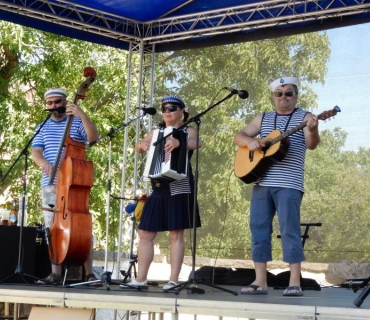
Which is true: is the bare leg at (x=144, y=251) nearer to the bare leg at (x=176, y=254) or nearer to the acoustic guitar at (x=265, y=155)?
the bare leg at (x=176, y=254)

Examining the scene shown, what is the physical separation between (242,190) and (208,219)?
546 millimetres

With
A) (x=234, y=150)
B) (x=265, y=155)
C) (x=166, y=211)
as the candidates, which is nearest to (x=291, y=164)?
(x=265, y=155)

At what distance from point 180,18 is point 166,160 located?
3.04 meters

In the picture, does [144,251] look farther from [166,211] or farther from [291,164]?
[291,164]

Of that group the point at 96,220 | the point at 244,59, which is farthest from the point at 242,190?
the point at 96,220

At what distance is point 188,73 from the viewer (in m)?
9.55

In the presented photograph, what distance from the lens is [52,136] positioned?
6.88 metres

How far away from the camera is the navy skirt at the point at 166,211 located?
→ 20.0ft

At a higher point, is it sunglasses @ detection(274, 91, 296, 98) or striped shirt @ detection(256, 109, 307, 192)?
sunglasses @ detection(274, 91, 296, 98)

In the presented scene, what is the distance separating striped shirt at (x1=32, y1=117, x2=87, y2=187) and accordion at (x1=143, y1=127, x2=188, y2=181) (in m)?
0.99

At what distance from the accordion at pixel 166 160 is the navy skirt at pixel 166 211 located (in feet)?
0.56

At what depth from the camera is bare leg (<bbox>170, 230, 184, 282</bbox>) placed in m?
6.05

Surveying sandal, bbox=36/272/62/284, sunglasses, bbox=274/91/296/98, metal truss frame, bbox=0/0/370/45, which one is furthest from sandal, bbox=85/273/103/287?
metal truss frame, bbox=0/0/370/45

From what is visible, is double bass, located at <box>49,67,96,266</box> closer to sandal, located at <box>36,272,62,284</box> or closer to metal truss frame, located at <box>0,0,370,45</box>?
sandal, located at <box>36,272,62,284</box>
